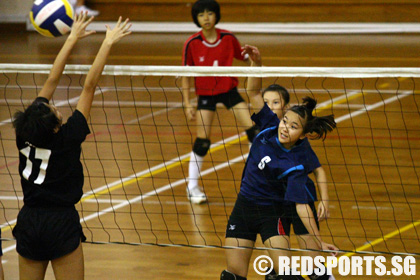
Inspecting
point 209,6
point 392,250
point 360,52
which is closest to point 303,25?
point 360,52

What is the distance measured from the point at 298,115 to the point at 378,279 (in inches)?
63.6

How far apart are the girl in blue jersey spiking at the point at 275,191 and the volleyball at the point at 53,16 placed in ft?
5.20

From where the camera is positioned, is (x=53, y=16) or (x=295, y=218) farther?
(x=53, y=16)

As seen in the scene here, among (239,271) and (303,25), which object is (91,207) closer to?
(239,271)

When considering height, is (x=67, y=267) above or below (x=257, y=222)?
below

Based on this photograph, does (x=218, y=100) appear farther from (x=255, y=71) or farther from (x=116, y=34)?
(x=116, y=34)

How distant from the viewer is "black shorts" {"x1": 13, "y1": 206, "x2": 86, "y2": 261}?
3.36 m

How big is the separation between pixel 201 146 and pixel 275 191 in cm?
242

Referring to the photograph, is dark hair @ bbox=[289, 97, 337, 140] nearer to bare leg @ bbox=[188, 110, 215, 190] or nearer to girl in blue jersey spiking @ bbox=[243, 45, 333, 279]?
girl in blue jersey spiking @ bbox=[243, 45, 333, 279]

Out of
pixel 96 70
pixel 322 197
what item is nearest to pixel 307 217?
pixel 322 197

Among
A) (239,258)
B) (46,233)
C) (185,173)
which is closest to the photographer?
(46,233)

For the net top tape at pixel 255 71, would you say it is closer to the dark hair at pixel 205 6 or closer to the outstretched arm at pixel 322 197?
the outstretched arm at pixel 322 197

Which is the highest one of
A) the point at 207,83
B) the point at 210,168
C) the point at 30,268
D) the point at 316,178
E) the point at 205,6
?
the point at 205,6

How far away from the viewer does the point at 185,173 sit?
6879mm
